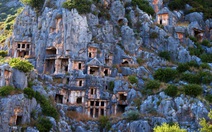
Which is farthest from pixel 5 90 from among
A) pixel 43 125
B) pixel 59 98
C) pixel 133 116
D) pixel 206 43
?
pixel 206 43

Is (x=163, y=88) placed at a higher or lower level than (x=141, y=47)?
lower

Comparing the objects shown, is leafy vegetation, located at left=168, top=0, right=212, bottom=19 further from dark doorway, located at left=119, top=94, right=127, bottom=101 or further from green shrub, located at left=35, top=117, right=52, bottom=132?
green shrub, located at left=35, top=117, right=52, bottom=132

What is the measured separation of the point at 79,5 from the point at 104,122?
23.5 m

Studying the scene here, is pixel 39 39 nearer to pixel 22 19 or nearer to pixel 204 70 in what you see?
pixel 22 19

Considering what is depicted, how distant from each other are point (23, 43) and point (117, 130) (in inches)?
1021

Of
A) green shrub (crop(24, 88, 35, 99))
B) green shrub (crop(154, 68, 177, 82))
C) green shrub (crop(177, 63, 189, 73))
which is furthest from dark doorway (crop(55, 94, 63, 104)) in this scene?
green shrub (crop(177, 63, 189, 73))

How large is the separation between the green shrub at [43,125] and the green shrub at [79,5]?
2538 cm

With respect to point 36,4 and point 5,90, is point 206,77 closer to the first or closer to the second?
point 5,90

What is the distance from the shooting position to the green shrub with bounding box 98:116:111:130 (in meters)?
50.8

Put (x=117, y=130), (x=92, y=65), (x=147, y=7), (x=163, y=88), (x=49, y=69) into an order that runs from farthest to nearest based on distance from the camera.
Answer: (x=147, y=7) < (x=49, y=69) < (x=92, y=65) < (x=163, y=88) < (x=117, y=130)

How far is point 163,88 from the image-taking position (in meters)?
54.7

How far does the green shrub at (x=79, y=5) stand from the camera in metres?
64.4

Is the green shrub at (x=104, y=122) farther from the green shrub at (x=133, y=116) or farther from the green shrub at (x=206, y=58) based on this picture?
the green shrub at (x=206, y=58)

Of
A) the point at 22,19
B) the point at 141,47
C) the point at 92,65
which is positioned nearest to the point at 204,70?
the point at 141,47
